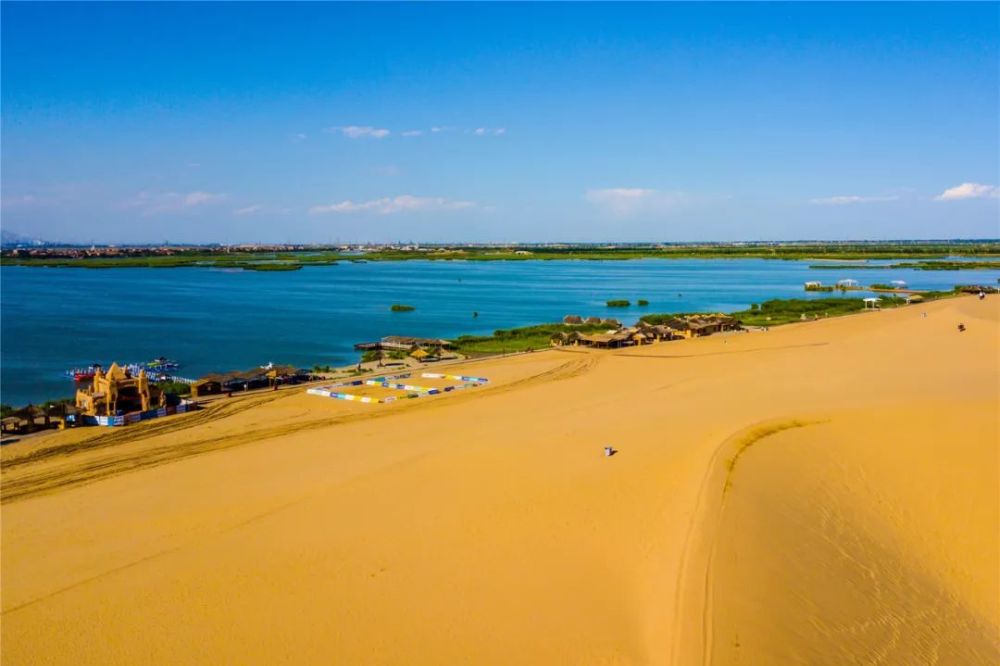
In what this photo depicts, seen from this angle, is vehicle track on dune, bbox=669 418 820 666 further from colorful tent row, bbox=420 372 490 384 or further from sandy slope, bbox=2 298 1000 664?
colorful tent row, bbox=420 372 490 384

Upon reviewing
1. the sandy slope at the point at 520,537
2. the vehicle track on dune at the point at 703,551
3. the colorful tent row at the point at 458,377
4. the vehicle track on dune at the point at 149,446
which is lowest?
the colorful tent row at the point at 458,377

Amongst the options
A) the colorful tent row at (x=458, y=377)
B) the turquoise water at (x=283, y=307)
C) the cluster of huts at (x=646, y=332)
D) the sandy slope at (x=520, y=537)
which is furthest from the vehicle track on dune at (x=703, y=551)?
the turquoise water at (x=283, y=307)

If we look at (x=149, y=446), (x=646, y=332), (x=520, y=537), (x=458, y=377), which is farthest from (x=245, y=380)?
(x=646, y=332)

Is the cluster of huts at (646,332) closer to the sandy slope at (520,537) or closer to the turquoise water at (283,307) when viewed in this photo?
the turquoise water at (283,307)

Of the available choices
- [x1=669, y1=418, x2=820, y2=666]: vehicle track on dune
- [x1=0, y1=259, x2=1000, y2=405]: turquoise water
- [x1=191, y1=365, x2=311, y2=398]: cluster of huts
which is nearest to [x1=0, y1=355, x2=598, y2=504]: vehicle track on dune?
[x1=191, y1=365, x2=311, y2=398]: cluster of huts

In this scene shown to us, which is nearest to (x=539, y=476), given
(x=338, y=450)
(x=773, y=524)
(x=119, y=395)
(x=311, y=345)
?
(x=773, y=524)
